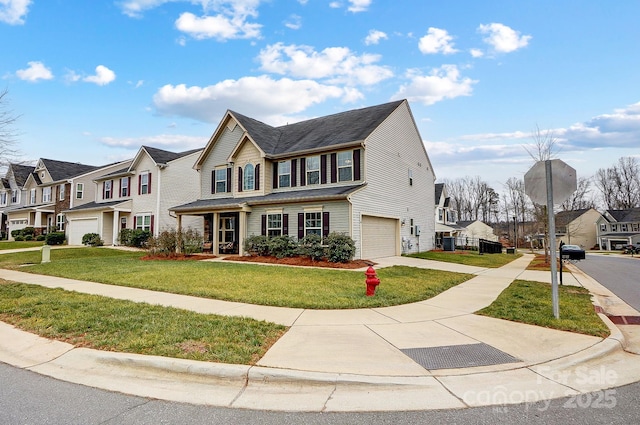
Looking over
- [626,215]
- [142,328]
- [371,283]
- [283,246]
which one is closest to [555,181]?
[371,283]

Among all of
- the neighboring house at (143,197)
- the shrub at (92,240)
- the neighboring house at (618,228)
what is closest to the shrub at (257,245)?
the neighboring house at (143,197)

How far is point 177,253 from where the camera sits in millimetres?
19547

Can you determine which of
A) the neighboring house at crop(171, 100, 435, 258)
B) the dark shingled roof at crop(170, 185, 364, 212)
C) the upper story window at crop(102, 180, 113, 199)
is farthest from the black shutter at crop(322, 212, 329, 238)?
the upper story window at crop(102, 180, 113, 199)

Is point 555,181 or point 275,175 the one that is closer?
point 555,181

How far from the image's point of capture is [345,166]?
1866 cm

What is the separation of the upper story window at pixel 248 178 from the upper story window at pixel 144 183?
1083 centimetres

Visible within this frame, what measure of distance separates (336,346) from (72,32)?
17117 mm

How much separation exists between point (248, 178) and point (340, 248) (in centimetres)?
889

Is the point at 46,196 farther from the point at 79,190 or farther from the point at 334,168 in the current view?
the point at 334,168

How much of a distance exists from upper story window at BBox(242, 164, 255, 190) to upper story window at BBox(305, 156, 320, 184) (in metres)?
3.73

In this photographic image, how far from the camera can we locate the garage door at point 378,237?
59.5ft

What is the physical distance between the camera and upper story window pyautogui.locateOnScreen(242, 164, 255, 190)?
2140cm

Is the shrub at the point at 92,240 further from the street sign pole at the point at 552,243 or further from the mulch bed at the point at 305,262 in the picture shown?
the street sign pole at the point at 552,243

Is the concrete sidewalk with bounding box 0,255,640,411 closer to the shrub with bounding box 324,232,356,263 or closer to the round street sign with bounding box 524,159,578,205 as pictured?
the round street sign with bounding box 524,159,578,205
